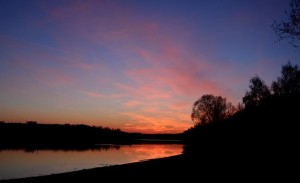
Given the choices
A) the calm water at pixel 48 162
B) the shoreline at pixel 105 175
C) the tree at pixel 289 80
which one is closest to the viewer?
the shoreline at pixel 105 175

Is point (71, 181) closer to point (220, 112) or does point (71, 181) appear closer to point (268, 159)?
point (268, 159)

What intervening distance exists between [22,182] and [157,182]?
12.5 m

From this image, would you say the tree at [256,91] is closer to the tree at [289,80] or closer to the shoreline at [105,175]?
the tree at [289,80]

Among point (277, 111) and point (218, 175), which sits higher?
point (277, 111)

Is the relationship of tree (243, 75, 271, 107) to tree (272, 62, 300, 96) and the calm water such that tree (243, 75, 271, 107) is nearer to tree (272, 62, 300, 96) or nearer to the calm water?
tree (272, 62, 300, 96)

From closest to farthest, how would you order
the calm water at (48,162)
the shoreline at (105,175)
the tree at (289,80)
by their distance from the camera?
the shoreline at (105,175) → the calm water at (48,162) → the tree at (289,80)

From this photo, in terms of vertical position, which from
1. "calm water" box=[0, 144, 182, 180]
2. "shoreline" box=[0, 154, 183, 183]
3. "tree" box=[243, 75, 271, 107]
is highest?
"tree" box=[243, 75, 271, 107]

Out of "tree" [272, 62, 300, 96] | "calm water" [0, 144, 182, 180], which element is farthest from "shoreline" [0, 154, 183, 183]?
"tree" [272, 62, 300, 96]

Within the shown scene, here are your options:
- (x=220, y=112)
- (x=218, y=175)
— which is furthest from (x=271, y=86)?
(x=218, y=175)

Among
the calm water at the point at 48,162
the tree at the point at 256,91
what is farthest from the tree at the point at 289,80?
the calm water at the point at 48,162

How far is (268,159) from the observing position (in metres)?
19.1

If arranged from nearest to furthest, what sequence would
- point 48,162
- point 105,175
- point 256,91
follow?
1. point 105,175
2. point 48,162
3. point 256,91

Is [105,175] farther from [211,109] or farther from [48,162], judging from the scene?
[211,109]

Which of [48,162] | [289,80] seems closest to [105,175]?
[48,162]
